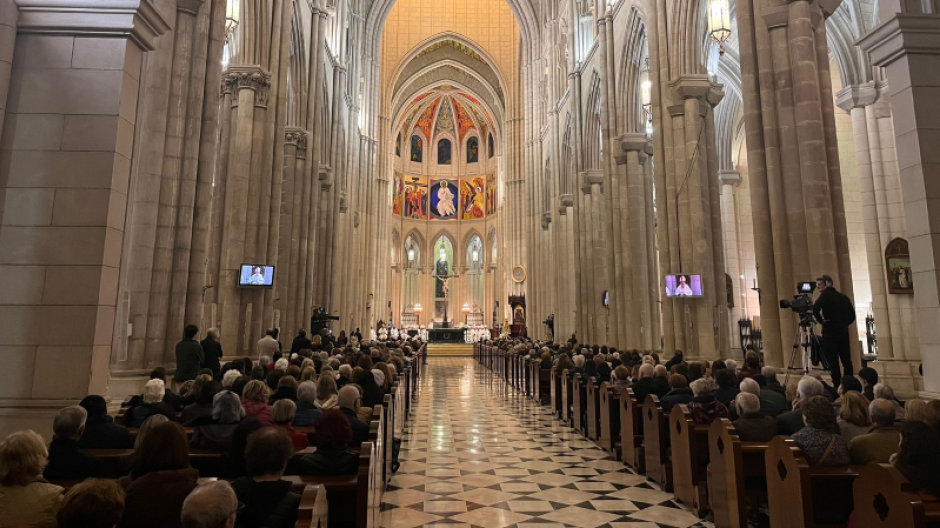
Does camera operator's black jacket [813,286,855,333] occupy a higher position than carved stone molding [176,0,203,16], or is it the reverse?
carved stone molding [176,0,203,16]

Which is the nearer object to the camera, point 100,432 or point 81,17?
point 100,432

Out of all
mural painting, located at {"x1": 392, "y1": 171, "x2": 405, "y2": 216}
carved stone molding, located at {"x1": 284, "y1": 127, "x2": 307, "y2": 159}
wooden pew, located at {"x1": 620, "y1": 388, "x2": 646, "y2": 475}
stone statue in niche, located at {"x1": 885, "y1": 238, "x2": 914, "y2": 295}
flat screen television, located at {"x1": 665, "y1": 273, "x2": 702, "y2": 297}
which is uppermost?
mural painting, located at {"x1": 392, "y1": 171, "x2": 405, "y2": 216}

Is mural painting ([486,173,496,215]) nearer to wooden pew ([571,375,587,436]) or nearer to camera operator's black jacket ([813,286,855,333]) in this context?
wooden pew ([571,375,587,436])

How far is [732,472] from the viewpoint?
13.5 feet

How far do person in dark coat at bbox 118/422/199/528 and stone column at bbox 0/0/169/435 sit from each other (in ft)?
9.05

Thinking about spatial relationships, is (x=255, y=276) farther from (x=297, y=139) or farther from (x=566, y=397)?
(x=566, y=397)

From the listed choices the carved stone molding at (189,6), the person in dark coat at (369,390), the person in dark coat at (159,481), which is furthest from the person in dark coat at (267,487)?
the carved stone molding at (189,6)

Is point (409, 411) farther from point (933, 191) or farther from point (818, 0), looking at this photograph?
point (818, 0)

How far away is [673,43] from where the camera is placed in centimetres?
1299

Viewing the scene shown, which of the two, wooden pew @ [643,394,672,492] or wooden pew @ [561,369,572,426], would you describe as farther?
wooden pew @ [561,369,572,426]

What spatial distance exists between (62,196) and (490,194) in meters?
45.5

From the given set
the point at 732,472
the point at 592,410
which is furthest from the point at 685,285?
Answer: the point at 732,472

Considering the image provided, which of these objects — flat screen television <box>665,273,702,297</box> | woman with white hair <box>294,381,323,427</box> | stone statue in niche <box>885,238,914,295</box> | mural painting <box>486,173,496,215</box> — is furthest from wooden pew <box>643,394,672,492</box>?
mural painting <box>486,173,496,215</box>

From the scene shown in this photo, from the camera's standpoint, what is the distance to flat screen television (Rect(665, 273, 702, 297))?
12.0 m
